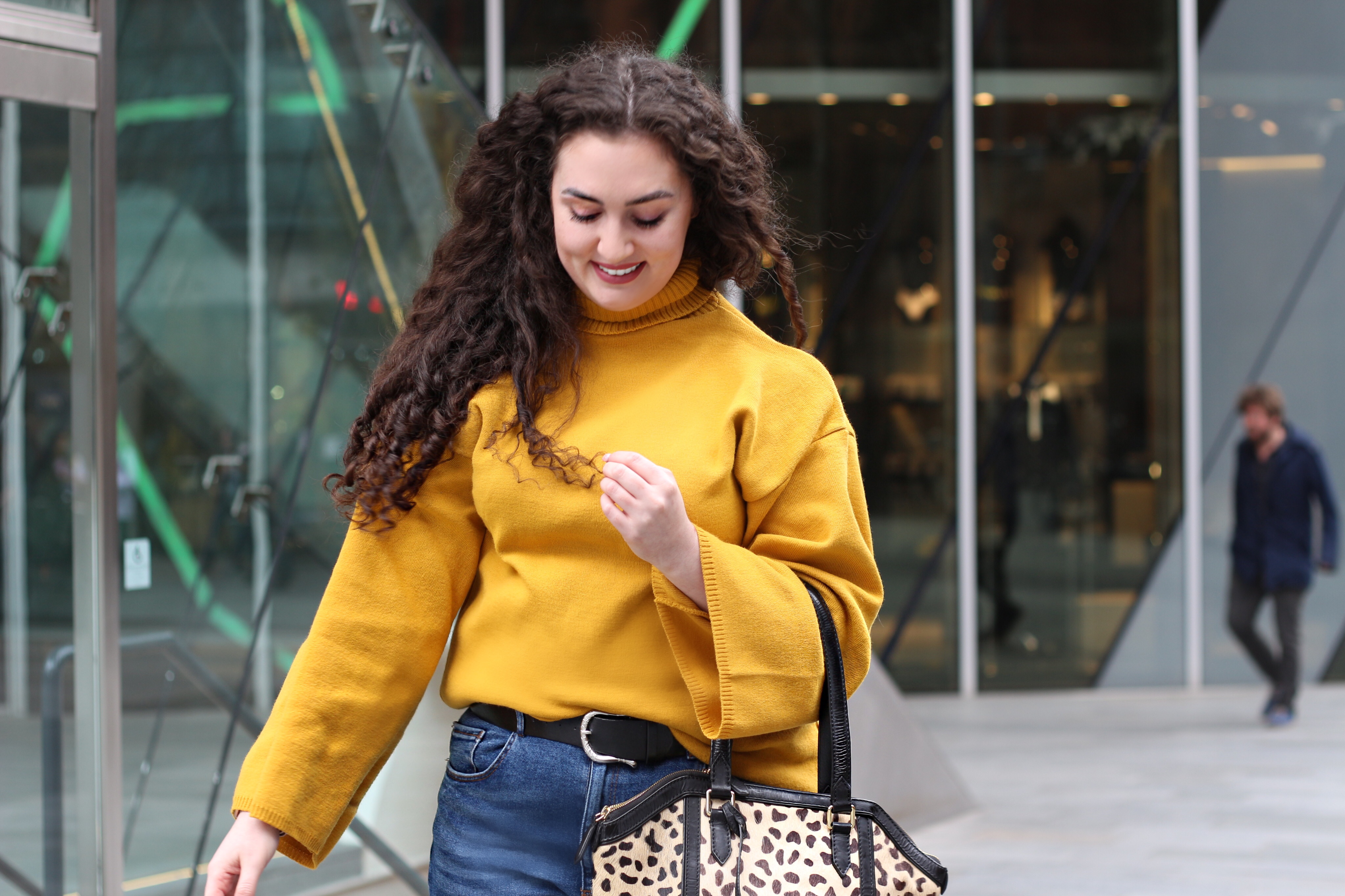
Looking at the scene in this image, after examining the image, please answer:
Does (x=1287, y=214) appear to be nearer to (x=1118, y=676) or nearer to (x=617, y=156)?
(x=1118, y=676)

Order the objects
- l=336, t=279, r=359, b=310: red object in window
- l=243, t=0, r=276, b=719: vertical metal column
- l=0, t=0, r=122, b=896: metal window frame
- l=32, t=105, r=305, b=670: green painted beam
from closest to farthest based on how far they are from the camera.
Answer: l=0, t=0, r=122, b=896: metal window frame, l=32, t=105, r=305, b=670: green painted beam, l=243, t=0, r=276, b=719: vertical metal column, l=336, t=279, r=359, b=310: red object in window

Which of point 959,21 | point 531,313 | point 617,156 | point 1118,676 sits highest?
point 959,21

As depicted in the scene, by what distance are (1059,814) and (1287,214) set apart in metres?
5.03

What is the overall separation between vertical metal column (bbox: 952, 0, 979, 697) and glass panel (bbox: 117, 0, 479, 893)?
4994 millimetres

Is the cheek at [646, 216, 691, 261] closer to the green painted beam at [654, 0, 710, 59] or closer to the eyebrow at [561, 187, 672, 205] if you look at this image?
the eyebrow at [561, 187, 672, 205]

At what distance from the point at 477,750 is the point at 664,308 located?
1.87 ft

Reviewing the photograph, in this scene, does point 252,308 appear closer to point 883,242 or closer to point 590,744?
point 590,744

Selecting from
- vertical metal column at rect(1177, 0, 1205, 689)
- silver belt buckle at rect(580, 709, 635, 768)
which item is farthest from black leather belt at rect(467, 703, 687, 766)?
vertical metal column at rect(1177, 0, 1205, 689)

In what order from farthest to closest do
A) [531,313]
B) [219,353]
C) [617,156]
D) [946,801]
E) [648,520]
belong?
1. [946,801]
2. [219,353]
3. [531,313]
4. [617,156]
5. [648,520]

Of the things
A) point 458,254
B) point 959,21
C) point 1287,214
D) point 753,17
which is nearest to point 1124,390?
point 1287,214

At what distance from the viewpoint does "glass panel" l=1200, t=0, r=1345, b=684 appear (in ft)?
29.2

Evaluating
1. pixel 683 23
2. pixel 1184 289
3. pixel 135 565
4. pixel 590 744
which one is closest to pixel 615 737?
pixel 590 744

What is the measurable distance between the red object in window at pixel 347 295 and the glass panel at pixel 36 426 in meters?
0.78

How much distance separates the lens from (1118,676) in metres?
8.95
